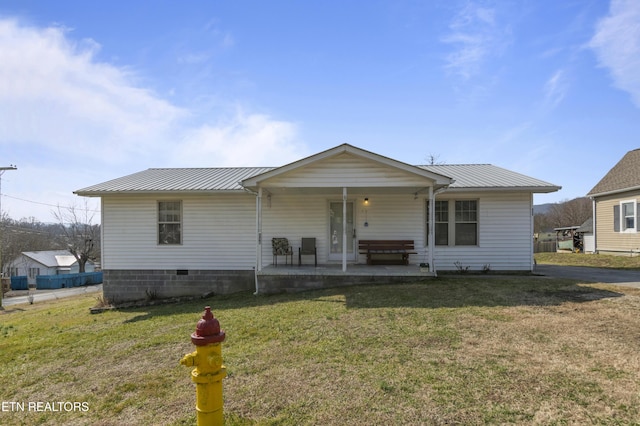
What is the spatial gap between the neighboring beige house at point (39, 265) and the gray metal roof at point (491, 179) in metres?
56.3

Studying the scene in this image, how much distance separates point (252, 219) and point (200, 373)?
934 cm

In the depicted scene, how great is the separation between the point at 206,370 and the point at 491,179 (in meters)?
11.4

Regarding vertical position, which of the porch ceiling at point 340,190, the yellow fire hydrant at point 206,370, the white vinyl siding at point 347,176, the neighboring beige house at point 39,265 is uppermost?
the white vinyl siding at point 347,176

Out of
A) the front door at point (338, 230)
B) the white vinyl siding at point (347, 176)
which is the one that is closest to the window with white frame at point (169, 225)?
the white vinyl siding at point (347, 176)

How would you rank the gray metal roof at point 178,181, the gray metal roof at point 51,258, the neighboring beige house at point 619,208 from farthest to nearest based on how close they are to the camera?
the gray metal roof at point 51,258 < the neighboring beige house at point 619,208 < the gray metal roof at point 178,181

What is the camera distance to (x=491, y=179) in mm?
11734

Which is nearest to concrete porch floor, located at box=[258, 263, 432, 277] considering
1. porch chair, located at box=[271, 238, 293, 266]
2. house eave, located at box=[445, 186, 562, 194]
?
porch chair, located at box=[271, 238, 293, 266]

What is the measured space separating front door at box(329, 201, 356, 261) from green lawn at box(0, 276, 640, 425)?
393 centimetres

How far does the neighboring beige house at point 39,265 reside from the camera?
52.6 metres

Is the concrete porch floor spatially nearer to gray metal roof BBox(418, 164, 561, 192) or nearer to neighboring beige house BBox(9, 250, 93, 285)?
gray metal roof BBox(418, 164, 561, 192)

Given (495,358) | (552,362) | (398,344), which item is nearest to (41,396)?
(398,344)

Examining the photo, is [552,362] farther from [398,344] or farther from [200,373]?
[200,373]

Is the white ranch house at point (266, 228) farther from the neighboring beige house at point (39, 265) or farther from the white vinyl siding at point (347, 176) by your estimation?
the neighboring beige house at point (39, 265)

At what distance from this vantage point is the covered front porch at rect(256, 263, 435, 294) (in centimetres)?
953
